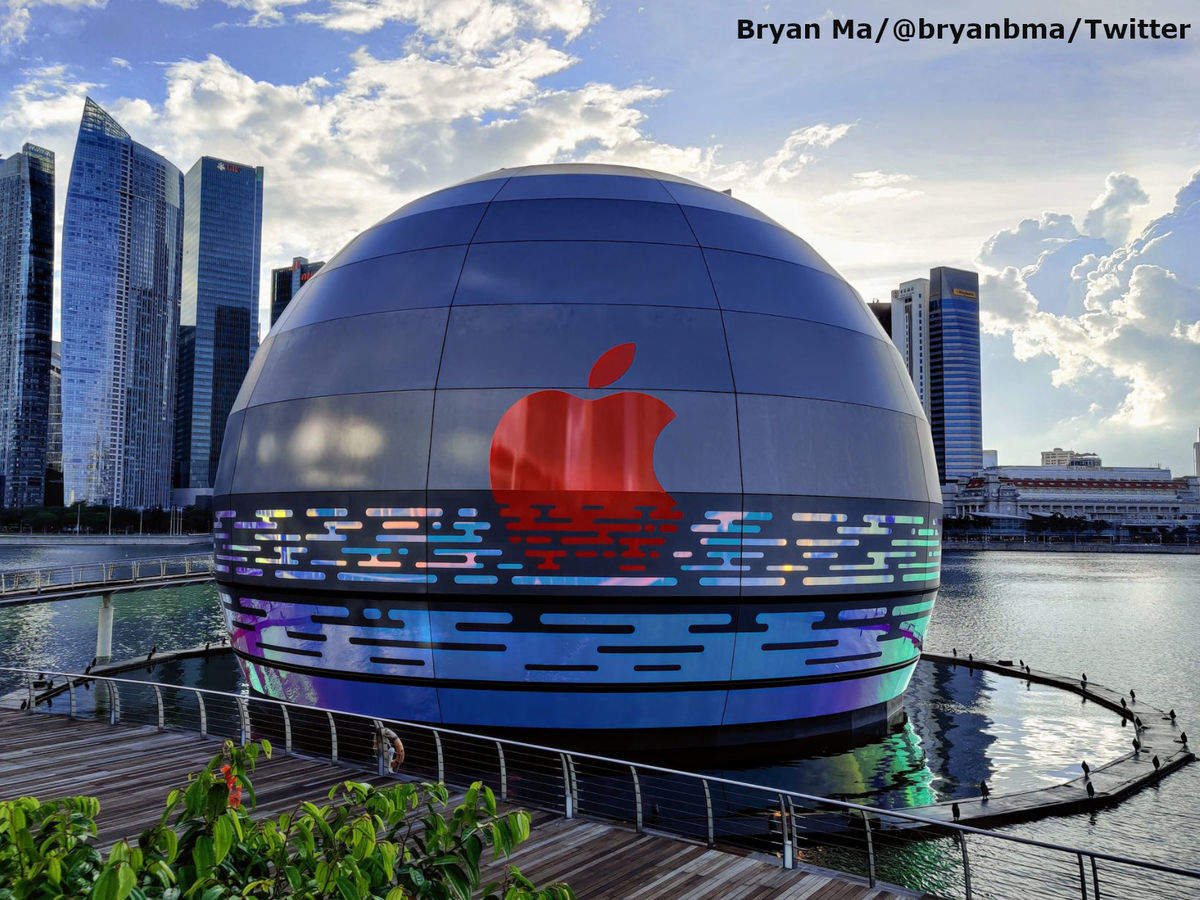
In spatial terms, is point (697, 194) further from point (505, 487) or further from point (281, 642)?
point (281, 642)

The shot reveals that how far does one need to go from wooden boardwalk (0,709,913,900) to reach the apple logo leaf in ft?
23.8

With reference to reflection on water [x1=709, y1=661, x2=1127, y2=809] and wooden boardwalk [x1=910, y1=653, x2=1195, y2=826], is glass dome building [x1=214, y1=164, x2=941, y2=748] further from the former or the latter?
wooden boardwalk [x1=910, y1=653, x2=1195, y2=826]

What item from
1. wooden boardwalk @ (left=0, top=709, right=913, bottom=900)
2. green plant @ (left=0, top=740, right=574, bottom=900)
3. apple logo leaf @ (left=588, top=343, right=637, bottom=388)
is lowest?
wooden boardwalk @ (left=0, top=709, right=913, bottom=900)

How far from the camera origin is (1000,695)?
2084 centimetres

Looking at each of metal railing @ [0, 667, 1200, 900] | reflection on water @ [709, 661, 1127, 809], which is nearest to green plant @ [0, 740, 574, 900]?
metal railing @ [0, 667, 1200, 900]

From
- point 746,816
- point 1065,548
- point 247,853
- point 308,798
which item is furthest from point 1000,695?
point 1065,548

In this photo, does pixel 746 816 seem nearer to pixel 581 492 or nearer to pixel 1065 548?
pixel 581 492

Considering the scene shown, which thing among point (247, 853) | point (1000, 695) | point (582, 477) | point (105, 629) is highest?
point (582, 477)

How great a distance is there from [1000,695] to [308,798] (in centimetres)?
1768

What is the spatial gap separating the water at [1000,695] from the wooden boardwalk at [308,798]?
4892mm

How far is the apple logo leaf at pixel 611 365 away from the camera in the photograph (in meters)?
14.4

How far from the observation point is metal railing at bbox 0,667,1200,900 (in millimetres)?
9773

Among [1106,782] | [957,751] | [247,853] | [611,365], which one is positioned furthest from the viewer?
[957,751]

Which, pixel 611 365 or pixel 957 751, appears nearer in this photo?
pixel 611 365
